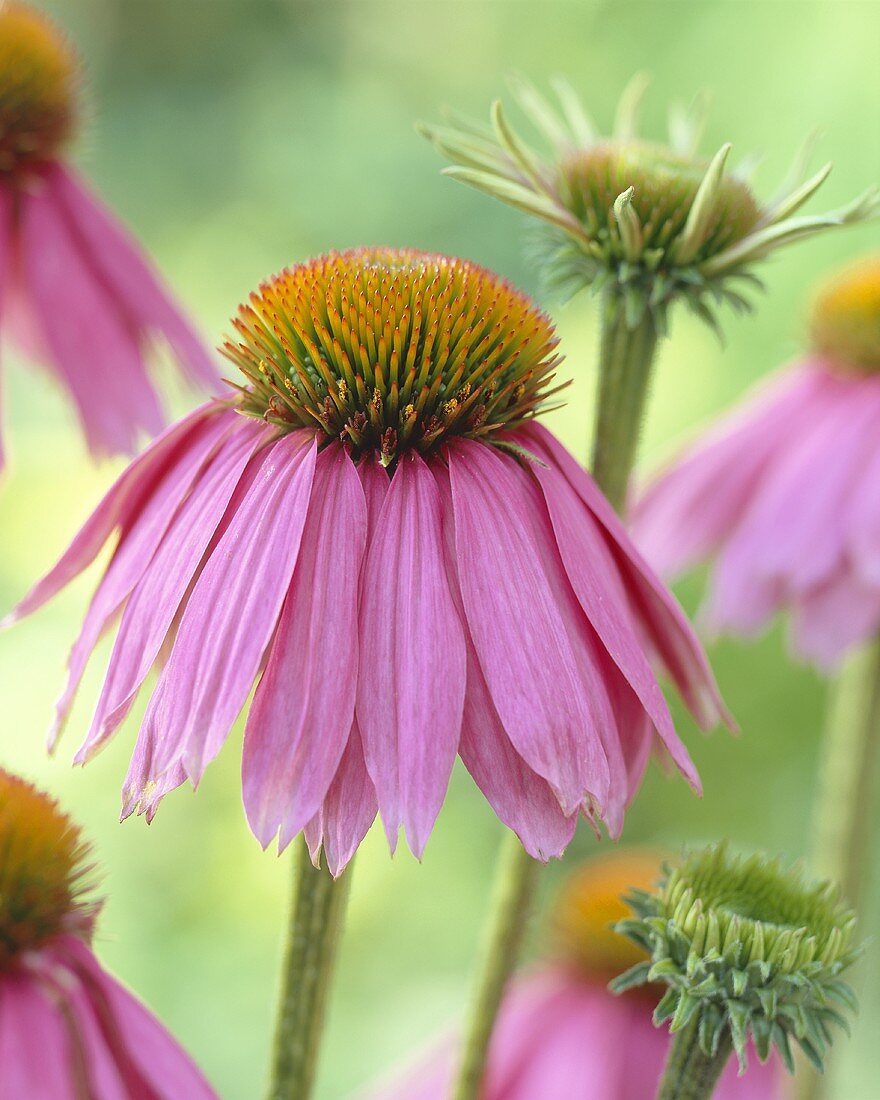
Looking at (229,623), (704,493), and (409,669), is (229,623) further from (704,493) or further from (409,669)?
(704,493)

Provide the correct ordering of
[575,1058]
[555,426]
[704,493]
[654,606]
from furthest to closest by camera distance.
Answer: [555,426]
[704,493]
[575,1058]
[654,606]

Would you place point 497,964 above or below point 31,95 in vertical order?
below

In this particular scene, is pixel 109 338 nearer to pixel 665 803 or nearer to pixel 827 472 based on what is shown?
pixel 827 472

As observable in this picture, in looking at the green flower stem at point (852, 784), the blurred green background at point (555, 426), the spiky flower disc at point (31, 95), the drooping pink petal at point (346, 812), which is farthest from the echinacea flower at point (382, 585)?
the blurred green background at point (555, 426)

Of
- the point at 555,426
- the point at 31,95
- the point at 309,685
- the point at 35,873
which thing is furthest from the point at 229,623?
the point at 555,426

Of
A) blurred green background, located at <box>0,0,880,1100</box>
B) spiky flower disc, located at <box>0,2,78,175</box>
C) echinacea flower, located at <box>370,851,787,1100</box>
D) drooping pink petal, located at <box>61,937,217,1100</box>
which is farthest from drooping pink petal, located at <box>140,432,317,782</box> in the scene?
blurred green background, located at <box>0,0,880,1100</box>

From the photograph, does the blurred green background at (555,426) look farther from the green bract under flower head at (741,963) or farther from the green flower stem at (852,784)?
the green bract under flower head at (741,963)

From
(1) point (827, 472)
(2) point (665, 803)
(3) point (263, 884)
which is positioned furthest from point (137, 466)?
(2) point (665, 803)
